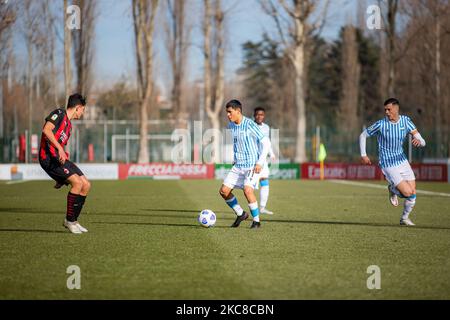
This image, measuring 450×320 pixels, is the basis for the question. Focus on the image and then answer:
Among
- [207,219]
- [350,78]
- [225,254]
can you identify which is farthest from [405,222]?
[350,78]

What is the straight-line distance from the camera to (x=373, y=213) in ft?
49.6

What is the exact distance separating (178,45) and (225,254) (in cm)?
4221

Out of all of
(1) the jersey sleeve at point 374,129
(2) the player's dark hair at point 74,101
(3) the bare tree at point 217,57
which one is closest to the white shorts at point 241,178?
(1) the jersey sleeve at point 374,129

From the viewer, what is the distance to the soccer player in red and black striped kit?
10.9 m

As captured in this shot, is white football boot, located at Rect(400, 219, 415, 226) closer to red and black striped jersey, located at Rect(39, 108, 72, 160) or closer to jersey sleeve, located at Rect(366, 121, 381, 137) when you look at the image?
jersey sleeve, located at Rect(366, 121, 381, 137)

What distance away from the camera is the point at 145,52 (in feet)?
133

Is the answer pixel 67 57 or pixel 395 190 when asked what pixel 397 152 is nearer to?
pixel 395 190

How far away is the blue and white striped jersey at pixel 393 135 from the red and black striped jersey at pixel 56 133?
17.1ft

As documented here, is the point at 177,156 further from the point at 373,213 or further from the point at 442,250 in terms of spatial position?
the point at 442,250

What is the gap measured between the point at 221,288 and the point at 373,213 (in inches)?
355

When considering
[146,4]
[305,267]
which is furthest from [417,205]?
[146,4]

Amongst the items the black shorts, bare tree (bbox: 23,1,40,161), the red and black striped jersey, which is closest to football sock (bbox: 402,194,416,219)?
the black shorts

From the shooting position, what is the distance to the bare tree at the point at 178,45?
48281 mm

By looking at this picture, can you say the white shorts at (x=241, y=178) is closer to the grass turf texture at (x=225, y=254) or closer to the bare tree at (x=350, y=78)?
the grass turf texture at (x=225, y=254)
